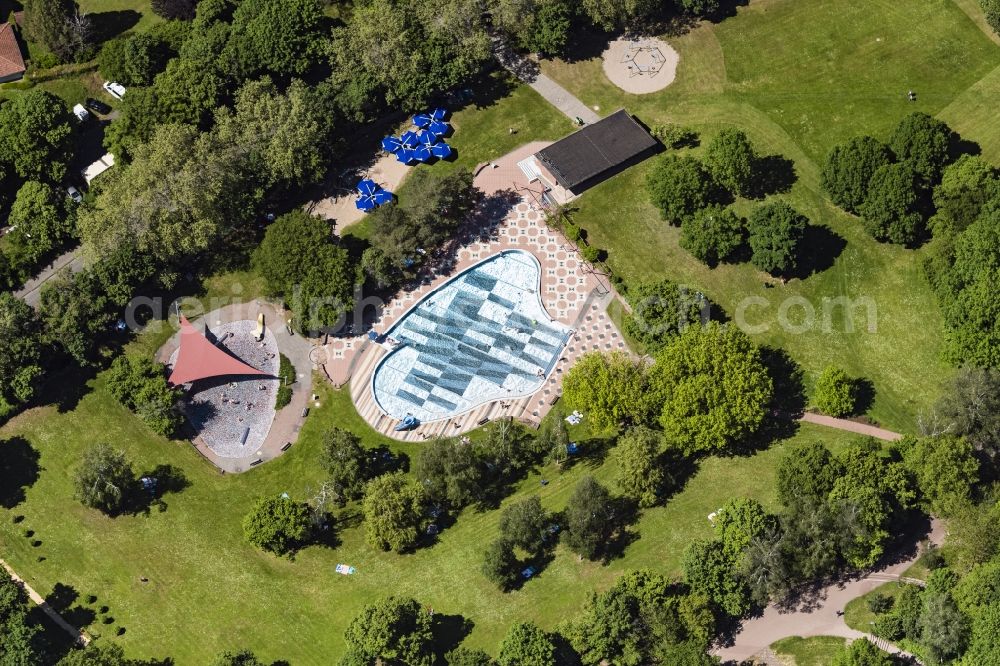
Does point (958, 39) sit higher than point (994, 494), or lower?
higher

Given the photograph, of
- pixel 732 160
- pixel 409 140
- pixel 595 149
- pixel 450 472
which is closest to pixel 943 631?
pixel 450 472

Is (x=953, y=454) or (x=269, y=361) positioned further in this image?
(x=269, y=361)

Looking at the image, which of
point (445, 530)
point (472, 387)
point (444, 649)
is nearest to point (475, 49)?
point (472, 387)

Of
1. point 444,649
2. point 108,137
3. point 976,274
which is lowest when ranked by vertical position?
point 444,649

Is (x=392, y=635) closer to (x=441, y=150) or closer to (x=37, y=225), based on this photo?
(x=441, y=150)

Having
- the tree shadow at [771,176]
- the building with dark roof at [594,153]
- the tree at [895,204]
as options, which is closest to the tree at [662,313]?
the tree shadow at [771,176]

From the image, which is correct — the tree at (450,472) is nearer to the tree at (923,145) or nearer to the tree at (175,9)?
the tree at (923,145)

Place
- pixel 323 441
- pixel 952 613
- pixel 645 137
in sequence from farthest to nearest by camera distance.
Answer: pixel 645 137, pixel 323 441, pixel 952 613

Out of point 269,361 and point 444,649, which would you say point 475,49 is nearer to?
point 269,361
